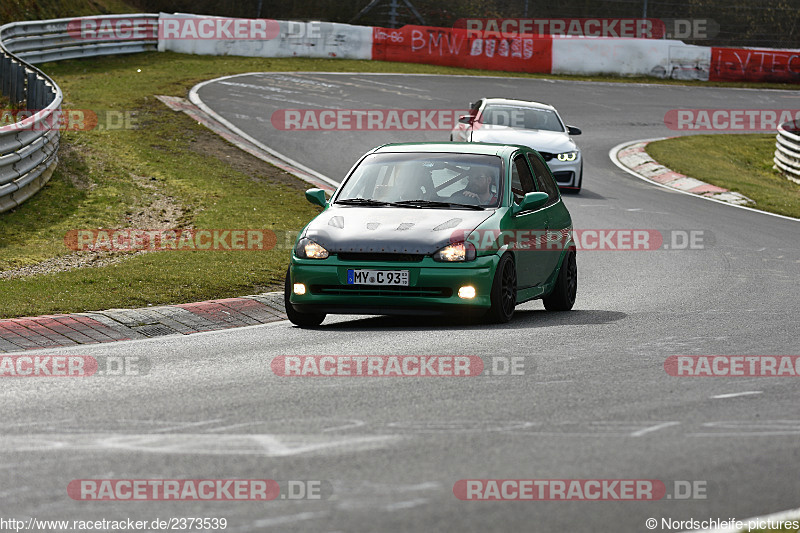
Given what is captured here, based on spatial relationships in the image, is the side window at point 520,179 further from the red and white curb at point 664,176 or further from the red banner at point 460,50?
the red banner at point 460,50

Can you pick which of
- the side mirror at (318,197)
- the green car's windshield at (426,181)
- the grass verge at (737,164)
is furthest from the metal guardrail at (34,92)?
the grass verge at (737,164)

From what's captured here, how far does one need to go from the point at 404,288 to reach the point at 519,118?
13.6 m

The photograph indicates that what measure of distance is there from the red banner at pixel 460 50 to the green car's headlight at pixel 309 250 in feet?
103

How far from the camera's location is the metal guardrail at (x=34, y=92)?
16.0 metres

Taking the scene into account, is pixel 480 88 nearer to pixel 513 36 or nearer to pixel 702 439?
pixel 513 36

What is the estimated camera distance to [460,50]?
4088 centimetres

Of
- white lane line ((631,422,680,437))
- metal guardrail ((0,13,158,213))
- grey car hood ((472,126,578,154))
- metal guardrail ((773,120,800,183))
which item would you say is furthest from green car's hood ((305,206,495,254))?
metal guardrail ((773,120,800,183))

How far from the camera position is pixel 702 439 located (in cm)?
606

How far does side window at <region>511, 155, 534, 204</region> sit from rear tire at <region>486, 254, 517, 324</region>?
0.87 m

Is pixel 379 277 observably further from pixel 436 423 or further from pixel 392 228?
pixel 436 423

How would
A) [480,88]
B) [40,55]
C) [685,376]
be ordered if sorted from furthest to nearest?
1. [480,88]
2. [40,55]
3. [685,376]

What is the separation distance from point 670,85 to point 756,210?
19631 mm

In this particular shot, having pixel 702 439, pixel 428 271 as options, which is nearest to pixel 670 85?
pixel 428 271

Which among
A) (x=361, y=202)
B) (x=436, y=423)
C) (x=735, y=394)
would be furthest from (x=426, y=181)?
(x=436, y=423)
